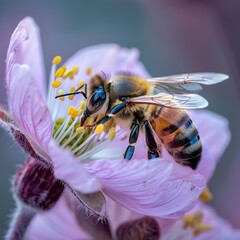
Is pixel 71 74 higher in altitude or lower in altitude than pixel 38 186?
higher

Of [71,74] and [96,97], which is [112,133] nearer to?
[96,97]

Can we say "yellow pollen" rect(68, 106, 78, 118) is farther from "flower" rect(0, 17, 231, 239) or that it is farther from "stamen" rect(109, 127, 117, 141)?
"stamen" rect(109, 127, 117, 141)

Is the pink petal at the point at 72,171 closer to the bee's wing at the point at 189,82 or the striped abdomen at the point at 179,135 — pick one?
the striped abdomen at the point at 179,135

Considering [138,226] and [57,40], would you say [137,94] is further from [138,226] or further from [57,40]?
[57,40]

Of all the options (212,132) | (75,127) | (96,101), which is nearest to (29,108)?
(96,101)

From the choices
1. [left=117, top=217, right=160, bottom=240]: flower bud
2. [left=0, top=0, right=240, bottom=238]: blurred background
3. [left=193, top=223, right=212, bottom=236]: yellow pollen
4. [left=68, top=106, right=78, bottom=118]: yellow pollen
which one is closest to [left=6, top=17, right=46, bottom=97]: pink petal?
[left=68, top=106, right=78, bottom=118]: yellow pollen
